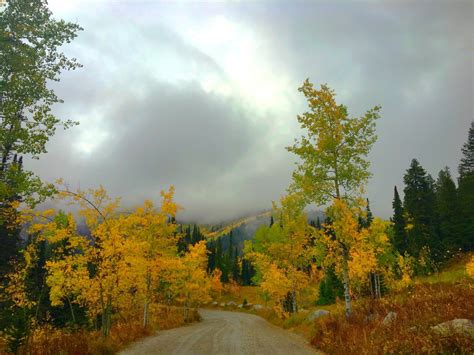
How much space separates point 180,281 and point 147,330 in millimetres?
13375

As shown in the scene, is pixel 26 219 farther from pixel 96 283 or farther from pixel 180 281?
pixel 180 281

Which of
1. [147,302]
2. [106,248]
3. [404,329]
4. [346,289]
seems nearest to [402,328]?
[404,329]

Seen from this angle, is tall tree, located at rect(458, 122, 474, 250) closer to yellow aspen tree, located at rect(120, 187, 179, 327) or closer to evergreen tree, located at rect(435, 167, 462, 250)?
evergreen tree, located at rect(435, 167, 462, 250)

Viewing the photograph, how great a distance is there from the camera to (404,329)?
934 cm

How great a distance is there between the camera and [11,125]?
12438 mm

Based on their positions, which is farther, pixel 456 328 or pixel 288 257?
pixel 288 257

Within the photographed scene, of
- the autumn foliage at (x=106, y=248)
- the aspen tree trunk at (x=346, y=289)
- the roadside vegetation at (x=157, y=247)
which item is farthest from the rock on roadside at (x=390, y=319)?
the autumn foliage at (x=106, y=248)

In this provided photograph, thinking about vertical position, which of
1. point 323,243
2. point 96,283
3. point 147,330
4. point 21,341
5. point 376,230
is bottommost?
point 147,330

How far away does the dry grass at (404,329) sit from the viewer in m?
7.76

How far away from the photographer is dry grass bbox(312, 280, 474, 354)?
7.76 m

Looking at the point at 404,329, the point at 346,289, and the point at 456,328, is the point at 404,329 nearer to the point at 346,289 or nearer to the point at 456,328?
the point at 456,328

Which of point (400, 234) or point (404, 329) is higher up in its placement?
point (400, 234)

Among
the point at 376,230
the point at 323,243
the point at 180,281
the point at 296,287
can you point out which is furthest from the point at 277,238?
the point at 376,230

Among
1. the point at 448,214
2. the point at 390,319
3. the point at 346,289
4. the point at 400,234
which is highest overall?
the point at 448,214
